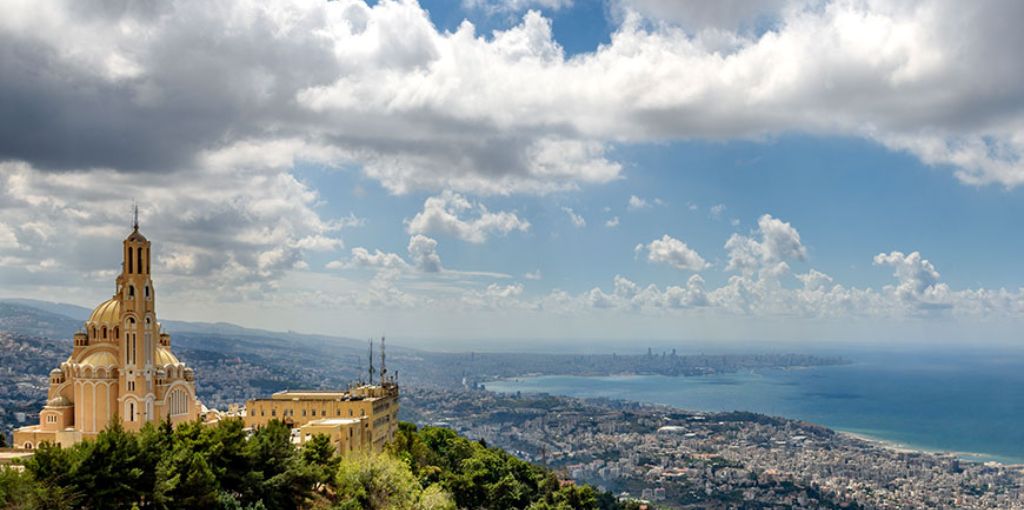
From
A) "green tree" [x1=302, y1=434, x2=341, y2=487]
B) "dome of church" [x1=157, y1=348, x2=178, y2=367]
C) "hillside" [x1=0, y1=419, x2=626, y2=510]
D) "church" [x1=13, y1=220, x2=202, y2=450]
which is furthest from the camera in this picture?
"dome of church" [x1=157, y1=348, x2=178, y2=367]

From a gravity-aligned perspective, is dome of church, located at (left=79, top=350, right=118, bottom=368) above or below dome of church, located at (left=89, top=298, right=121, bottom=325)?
below

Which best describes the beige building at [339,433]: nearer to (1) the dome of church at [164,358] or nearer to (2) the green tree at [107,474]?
(1) the dome of church at [164,358]

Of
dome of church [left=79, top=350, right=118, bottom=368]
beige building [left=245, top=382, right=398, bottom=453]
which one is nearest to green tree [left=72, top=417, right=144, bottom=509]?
dome of church [left=79, top=350, right=118, bottom=368]

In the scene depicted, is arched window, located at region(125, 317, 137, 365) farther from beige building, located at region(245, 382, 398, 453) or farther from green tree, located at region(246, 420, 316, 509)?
green tree, located at region(246, 420, 316, 509)

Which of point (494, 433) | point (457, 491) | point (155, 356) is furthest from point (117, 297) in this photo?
point (494, 433)

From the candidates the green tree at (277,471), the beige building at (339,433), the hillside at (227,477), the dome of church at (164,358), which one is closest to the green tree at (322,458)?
the hillside at (227,477)

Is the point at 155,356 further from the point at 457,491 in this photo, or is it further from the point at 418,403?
the point at 418,403
